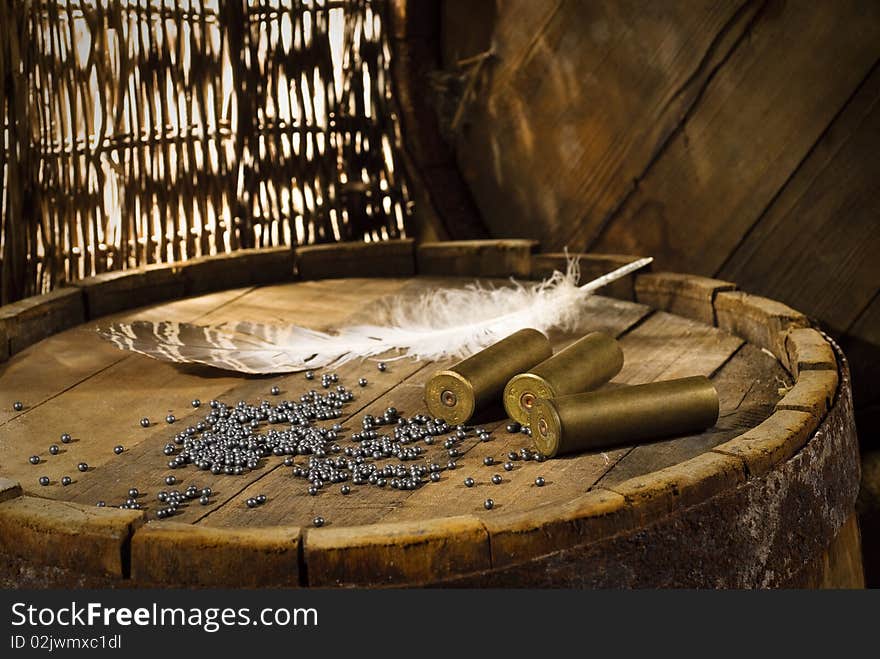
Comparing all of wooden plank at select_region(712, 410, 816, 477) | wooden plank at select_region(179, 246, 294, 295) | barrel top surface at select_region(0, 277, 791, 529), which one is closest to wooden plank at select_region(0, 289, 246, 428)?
barrel top surface at select_region(0, 277, 791, 529)

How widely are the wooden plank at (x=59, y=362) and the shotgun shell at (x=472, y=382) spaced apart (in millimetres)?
667

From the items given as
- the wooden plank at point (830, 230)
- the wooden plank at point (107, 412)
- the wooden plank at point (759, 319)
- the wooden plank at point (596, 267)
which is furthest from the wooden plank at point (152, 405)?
the wooden plank at point (830, 230)

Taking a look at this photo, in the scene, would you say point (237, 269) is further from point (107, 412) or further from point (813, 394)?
point (813, 394)

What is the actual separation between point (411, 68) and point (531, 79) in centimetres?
34

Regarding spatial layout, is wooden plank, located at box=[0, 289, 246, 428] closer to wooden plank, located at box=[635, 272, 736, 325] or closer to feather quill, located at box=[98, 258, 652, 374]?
feather quill, located at box=[98, 258, 652, 374]

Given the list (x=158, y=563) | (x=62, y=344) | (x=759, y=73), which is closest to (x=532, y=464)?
(x=158, y=563)

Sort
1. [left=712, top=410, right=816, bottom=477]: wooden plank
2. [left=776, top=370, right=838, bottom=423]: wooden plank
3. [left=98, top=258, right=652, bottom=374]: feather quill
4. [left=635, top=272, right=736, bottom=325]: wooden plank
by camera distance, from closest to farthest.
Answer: [left=712, top=410, right=816, bottom=477]: wooden plank, [left=776, top=370, right=838, bottom=423]: wooden plank, [left=98, top=258, right=652, bottom=374]: feather quill, [left=635, top=272, right=736, bottom=325]: wooden plank

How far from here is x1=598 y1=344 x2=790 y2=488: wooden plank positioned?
177 centimetres

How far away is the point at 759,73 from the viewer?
9.27ft

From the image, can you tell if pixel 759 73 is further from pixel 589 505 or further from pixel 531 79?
pixel 589 505

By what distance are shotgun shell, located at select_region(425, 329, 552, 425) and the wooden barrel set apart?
0.05 m

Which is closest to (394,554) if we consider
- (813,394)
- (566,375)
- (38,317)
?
(566,375)

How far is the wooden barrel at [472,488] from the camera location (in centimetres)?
145

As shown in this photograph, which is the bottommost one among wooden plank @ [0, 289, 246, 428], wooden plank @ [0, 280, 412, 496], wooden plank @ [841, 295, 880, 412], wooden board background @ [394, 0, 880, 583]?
wooden plank @ [841, 295, 880, 412]
